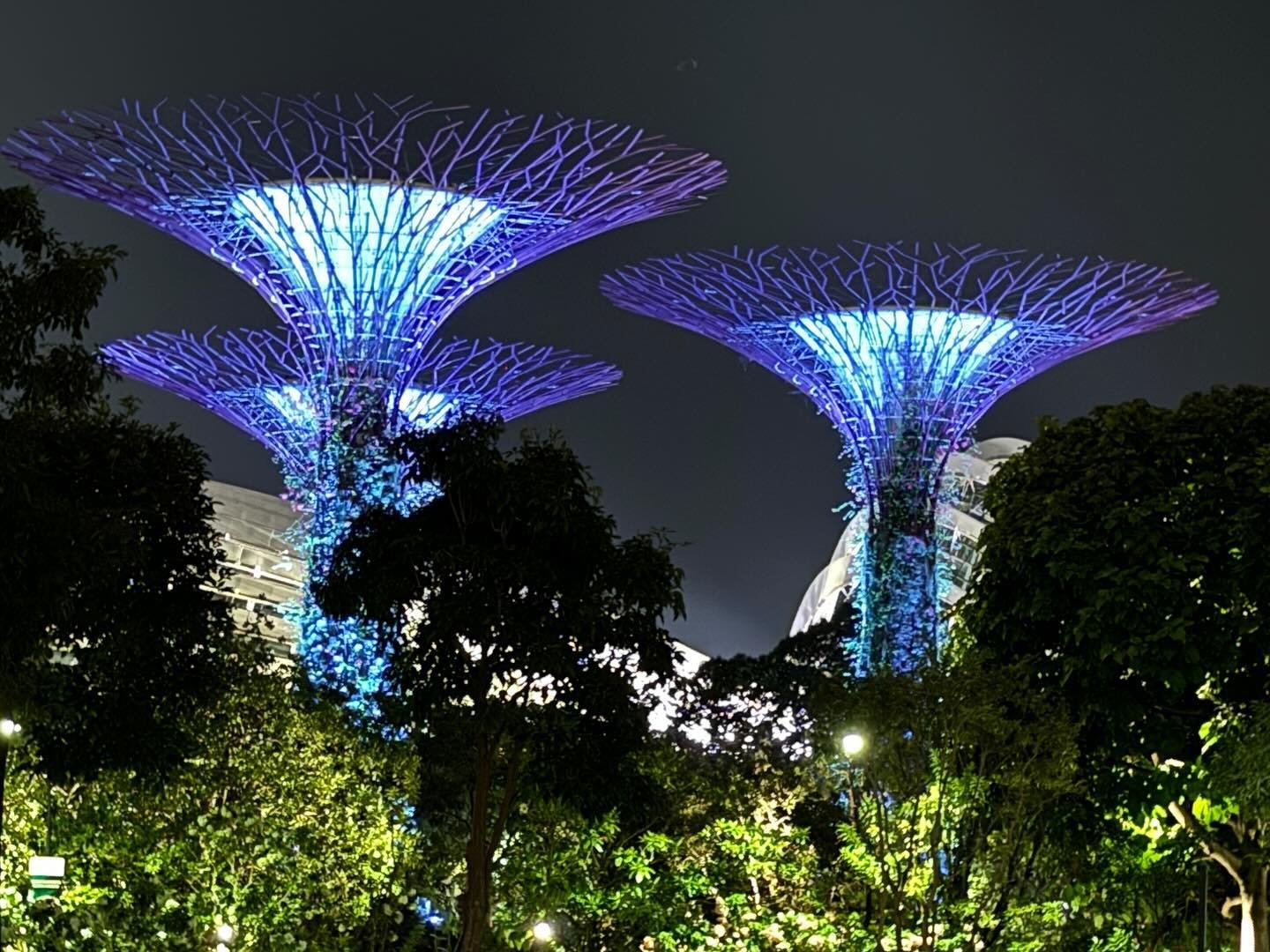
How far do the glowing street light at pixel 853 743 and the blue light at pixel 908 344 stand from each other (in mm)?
11441

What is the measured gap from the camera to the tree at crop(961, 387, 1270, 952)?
1828cm

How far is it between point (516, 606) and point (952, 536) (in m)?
16.6

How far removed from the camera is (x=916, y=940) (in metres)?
18.2

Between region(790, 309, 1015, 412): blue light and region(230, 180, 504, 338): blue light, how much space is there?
5.76 meters

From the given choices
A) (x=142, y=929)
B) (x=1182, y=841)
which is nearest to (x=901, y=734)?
(x=1182, y=841)

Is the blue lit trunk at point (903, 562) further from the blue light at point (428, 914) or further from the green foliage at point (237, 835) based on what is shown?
the green foliage at point (237, 835)

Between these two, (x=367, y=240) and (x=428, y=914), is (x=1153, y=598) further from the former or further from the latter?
(x=367, y=240)

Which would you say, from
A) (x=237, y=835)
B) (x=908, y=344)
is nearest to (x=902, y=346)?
(x=908, y=344)

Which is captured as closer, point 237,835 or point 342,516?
point 237,835

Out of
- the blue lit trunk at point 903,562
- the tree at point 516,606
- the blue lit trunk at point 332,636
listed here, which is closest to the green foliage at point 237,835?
the tree at point 516,606

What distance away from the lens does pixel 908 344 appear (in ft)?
91.5

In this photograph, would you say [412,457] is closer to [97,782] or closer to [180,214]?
[97,782]

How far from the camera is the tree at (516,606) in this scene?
55.3 ft

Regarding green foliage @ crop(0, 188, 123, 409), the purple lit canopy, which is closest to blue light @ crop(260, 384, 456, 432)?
the purple lit canopy
